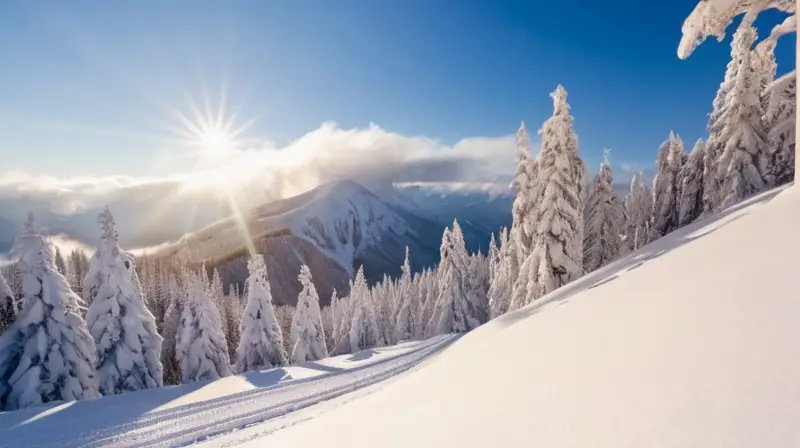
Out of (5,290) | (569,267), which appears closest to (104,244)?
(5,290)

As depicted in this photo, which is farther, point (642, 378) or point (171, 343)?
point (171, 343)

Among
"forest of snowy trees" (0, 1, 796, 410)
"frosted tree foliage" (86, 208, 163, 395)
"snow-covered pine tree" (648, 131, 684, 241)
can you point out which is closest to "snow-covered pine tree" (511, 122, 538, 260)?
"forest of snowy trees" (0, 1, 796, 410)

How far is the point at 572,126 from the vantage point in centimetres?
2044

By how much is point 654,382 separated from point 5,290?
2549cm

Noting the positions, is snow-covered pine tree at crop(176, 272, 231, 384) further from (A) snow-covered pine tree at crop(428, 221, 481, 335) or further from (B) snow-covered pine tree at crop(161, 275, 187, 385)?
(A) snow-covered pine tree at crop(428, 221, 481, 335)

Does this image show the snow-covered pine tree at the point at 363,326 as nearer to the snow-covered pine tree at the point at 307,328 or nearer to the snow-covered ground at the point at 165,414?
the snow-covered pine tree at the point at 307,328

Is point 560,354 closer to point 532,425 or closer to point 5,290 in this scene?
point 532,425

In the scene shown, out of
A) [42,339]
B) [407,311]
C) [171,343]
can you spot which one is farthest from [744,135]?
[171,343]

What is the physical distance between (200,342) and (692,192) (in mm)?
34552

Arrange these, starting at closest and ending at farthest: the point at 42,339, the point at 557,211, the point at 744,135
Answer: the point at 42,339 → the point at 557,211 → the point at 744,135

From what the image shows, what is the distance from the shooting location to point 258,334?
104 ft

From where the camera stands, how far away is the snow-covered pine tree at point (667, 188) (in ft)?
92.6

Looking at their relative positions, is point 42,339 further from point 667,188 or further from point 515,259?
point 667,188

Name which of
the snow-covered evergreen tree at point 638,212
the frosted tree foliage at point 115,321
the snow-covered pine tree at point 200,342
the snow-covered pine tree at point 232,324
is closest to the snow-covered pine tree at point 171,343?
the snow-covered pine tree at point 200,342
